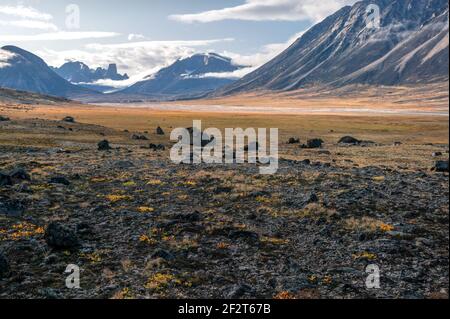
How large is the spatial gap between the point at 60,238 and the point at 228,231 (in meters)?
9.81

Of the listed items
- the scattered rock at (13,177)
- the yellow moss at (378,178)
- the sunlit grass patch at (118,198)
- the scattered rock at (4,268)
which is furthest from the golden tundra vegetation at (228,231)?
the scattered rock at (13,177)

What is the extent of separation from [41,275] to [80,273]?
5.90 ft

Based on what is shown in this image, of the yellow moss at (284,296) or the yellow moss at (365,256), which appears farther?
the yellow moss at (365,256)

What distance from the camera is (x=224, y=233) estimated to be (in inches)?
1077

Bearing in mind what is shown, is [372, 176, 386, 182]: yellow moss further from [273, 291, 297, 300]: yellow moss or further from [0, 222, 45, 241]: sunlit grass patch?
[0, 222, 45, 241]: sunlit grass patch

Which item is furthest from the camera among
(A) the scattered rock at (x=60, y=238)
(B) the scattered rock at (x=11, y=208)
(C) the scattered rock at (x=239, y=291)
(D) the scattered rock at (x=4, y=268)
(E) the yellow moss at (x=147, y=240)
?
(B) the scattered rock at (x=11, y=208)

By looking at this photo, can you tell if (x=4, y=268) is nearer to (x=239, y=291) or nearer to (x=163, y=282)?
(x=163, y=282)

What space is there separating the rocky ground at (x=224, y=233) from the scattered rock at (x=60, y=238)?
0.20ft

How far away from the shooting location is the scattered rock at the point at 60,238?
79.8 ft

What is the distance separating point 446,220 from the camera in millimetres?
23906

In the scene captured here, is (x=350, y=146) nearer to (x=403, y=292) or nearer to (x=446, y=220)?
(x=446, y=220)

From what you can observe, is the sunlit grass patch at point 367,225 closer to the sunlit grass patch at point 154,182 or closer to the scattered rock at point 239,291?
the scattered rock at point 239,291

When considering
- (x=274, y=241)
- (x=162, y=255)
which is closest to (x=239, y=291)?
(x=162, y=255)

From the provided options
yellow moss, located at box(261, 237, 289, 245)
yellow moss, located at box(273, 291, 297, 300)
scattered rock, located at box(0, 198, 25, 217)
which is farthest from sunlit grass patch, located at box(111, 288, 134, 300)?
scattered rock, located at box(0, 198, 25, 217)
